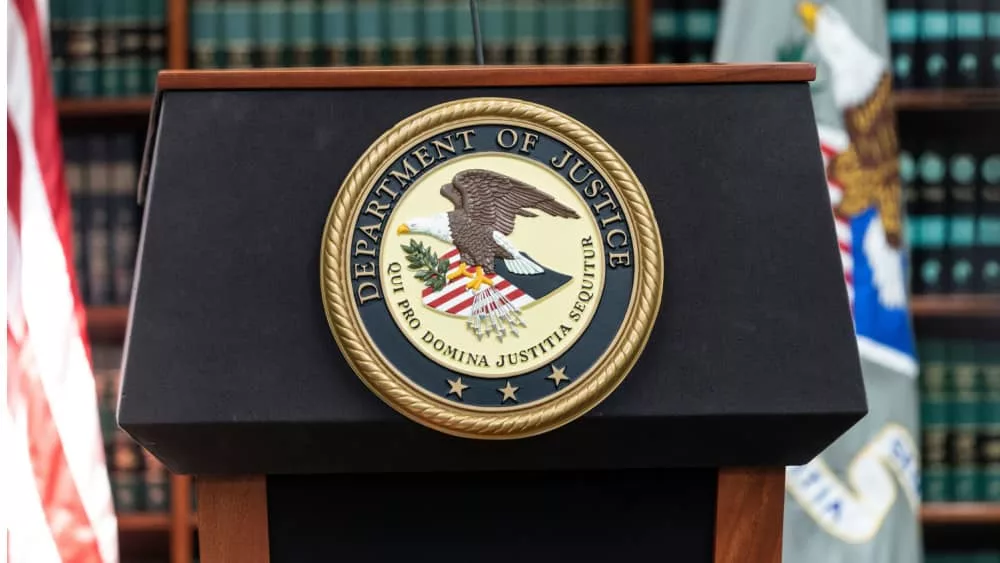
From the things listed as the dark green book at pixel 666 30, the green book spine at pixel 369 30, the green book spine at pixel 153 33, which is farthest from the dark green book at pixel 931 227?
the green book spine at pixel 153 33

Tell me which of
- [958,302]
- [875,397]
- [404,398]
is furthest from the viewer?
[958,302]

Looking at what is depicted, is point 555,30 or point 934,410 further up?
point 555,30

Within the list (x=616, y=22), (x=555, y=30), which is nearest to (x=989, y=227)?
(x=616, y=22)

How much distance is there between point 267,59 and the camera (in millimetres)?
2516

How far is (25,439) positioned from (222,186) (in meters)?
1.26

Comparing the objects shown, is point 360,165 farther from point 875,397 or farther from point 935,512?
point 935,512

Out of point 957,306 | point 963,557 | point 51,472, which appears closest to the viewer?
point 51,472

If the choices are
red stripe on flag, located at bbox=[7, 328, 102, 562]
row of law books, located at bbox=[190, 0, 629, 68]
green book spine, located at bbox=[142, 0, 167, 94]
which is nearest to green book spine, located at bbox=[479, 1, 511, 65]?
row of law books, located at bbox=[190, 0, 629, 68]

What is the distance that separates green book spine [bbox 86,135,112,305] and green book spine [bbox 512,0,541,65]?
938mm

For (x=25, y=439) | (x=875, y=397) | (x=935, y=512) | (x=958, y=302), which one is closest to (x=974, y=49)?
(x=958, y=302)

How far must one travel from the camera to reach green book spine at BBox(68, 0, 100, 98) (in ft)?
8.40

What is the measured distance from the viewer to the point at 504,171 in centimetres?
78

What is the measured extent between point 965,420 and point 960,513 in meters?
0.20

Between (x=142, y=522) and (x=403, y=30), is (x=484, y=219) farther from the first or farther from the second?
(x=142, y=522)
